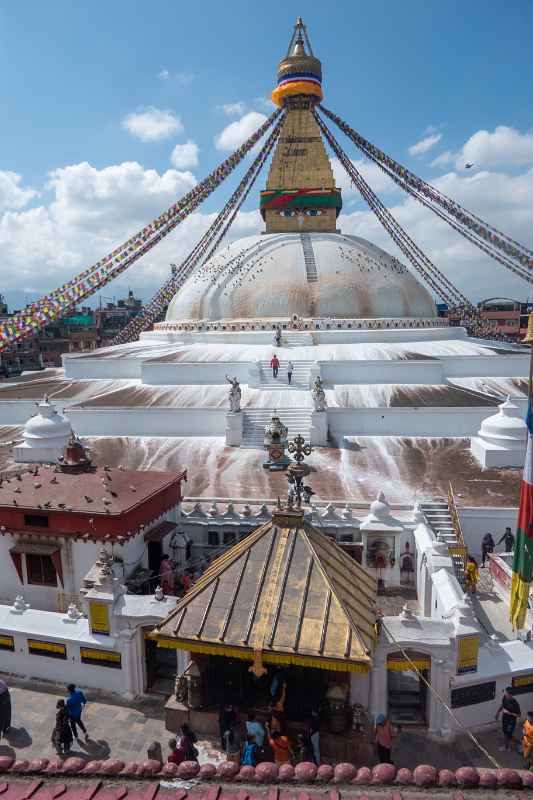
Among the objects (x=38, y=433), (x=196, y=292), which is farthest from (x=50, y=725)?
(x=196, y=292)

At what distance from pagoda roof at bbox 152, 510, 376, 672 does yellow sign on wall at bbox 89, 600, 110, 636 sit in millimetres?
1608

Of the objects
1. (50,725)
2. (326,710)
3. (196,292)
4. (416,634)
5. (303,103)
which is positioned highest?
(303,103)

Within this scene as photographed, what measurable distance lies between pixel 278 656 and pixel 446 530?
5.35 m

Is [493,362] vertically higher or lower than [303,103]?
lower

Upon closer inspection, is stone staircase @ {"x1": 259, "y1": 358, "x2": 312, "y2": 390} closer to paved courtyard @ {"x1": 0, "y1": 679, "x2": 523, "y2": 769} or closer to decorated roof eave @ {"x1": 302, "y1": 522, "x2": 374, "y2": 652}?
paved courtyard @ {"x1": 0, "y1": 679, "x2": 523, "y2": 769}

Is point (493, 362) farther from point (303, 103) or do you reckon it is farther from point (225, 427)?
point (303, 103)

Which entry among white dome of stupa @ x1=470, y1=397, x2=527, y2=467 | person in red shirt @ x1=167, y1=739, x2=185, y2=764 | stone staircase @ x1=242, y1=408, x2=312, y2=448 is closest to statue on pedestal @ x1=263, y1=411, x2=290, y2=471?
stone staircase @ x1=242, y1=408, x2=312, y2=448

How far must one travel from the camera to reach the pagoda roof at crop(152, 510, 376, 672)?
14.0ft

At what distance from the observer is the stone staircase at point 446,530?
8172 mm

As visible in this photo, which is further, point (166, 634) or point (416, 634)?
point (416, 634)

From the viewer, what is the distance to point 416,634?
5.32 m

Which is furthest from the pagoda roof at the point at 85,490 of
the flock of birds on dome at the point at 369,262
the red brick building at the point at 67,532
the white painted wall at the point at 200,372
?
the flock of birds on dome at the point at 369,262

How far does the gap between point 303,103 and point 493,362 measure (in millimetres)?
16696

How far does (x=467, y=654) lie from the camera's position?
536 cm
